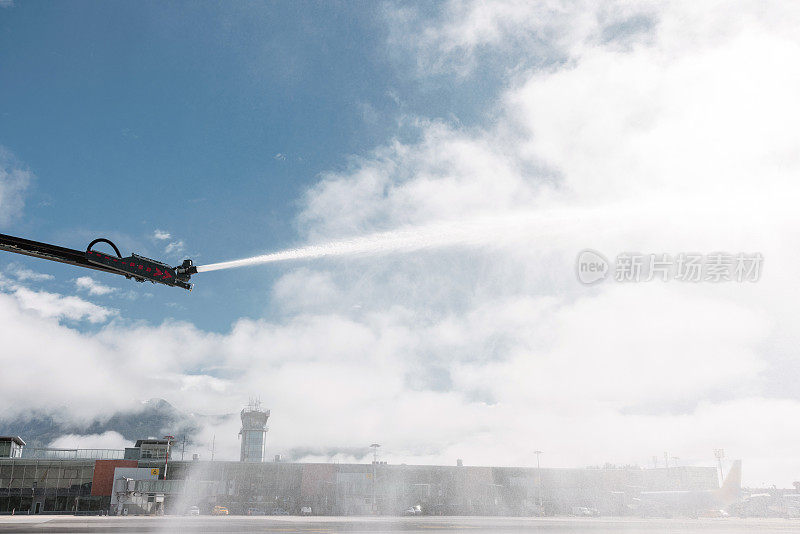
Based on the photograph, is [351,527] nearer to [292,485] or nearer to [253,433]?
[292,485]

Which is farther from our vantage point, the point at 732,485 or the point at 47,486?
the point at 47,486

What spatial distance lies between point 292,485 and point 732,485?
243 ft

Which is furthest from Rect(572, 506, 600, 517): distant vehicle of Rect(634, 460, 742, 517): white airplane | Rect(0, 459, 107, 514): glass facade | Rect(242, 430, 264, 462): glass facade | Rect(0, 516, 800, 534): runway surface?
Rect(242, 430, 264, 462): glass facade

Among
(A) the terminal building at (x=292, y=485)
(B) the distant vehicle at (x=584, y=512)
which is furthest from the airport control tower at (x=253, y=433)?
(B) the distant vehicle at (x=584, y=512)

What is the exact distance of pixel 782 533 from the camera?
42.8 meters

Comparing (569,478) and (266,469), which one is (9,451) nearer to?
(266,469)

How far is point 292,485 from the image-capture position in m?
93.9

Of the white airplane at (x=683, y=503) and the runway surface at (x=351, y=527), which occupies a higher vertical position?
the runway surface at (x=351, y=527)

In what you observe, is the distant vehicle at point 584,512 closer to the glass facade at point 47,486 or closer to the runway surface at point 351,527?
the runway surface at point 351,527

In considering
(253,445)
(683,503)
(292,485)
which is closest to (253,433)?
(253,445)

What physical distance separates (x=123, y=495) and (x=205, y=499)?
12.9 m

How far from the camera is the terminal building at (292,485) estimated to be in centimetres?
8381

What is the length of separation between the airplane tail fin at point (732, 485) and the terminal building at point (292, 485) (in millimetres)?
14923

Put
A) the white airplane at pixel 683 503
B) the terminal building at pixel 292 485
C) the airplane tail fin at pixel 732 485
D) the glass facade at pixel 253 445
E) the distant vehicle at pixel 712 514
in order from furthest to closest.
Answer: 1. the glass facade at pixel 253 445
2. the terminal building at pixel 292 485
3. the airplane tail fin at pixel 732 485
4. the white airplane at pixel 683 503
5. the distant vehicle at pixel 712 514
